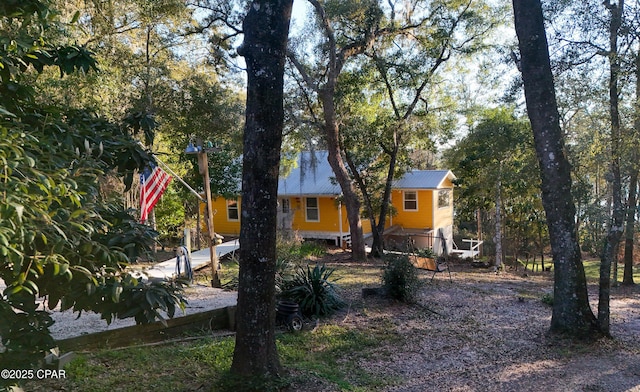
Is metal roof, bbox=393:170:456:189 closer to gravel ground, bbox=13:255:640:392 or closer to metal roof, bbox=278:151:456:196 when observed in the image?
metal roof, bbox=278:151:456:196

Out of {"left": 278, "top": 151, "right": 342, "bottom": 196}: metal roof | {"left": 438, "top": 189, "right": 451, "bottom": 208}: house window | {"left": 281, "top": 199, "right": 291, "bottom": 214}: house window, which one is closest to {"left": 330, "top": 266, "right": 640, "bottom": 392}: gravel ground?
{"left": 278, "top": 151, "right": 342, "bottom": 196}: metal roof

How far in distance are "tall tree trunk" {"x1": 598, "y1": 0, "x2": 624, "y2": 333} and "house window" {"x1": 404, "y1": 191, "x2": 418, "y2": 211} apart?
14547 mm

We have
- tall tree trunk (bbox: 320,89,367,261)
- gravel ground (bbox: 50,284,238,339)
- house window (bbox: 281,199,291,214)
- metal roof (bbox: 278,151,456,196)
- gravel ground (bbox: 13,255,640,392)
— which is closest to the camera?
gravel ground (bbox: 13,255,640,392)

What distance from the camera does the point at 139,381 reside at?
3.85 metres

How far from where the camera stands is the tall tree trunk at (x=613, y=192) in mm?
5883

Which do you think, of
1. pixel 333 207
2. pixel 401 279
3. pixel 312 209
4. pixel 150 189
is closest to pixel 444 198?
pixel 333 207

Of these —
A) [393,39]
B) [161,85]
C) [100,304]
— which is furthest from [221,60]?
[100,304]

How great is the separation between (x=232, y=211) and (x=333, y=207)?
5.61 metres

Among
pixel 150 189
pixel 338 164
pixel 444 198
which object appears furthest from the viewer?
pixel 444 198

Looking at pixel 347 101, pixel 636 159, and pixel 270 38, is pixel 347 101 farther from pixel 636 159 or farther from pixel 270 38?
pixel 270 38

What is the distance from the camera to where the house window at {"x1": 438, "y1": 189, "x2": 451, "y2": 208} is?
22109 millimetres

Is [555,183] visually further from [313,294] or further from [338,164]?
[338,164]

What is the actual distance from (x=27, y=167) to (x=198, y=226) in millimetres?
16259

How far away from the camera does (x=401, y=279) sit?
25.5 ft
